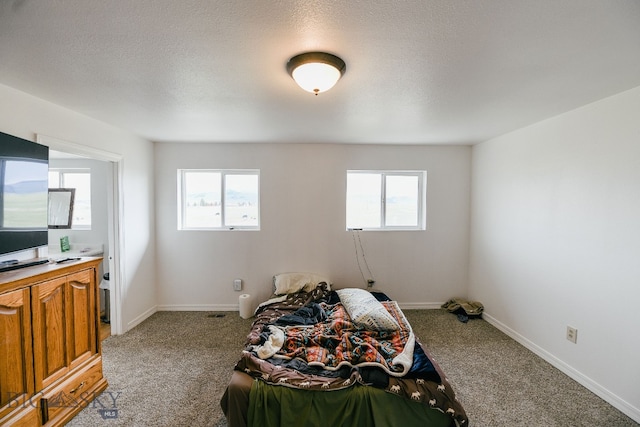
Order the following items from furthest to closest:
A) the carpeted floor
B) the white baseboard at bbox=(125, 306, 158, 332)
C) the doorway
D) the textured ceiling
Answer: the white baseboard at bbox=(125, 306, 158, 332) → the doorway → the carpeted floor → the textured ceiling

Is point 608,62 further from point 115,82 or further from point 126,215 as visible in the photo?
point 126,215

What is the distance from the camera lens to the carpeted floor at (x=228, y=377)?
6.01 feet

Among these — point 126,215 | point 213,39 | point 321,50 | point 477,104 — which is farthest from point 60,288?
point 477,104

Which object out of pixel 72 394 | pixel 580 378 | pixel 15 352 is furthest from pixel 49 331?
pixel 580 378

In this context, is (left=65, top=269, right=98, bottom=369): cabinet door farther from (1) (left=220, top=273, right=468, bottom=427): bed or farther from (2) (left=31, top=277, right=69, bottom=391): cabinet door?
(1) (left=220, top=273, right=468, bottom=427): bed

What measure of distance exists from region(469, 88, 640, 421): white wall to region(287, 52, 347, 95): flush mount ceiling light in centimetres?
223

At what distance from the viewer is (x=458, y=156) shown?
372 centimetres

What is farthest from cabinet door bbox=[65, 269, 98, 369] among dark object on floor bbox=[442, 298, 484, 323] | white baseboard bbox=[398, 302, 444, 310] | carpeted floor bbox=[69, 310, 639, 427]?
dark object on floor bbox=[442, 298, 484, 323]

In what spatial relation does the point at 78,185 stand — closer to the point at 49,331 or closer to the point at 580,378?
the point at 49,331

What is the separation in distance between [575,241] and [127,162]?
15.4 feet

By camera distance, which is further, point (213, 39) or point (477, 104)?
point (477, 104)

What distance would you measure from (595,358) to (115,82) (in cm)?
424

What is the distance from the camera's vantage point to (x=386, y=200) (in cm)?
383

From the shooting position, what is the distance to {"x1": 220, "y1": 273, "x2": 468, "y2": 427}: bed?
5.29 ft
